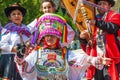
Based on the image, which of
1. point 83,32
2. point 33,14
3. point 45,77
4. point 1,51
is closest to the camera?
point 45,77

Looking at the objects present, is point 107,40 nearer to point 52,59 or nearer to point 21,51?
point 52,59

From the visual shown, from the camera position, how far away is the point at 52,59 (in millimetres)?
4773

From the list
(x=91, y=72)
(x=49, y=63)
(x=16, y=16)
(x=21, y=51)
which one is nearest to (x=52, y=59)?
(x=49, y=63)

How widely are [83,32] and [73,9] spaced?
48 cm

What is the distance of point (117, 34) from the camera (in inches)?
221

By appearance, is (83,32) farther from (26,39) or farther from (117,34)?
(26,39)

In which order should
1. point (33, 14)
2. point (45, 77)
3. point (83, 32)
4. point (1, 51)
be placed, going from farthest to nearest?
point (33, 14)
point (1, 51)
point (83, 32)
point (45, 77)

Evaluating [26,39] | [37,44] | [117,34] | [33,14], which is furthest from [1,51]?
[33,14]

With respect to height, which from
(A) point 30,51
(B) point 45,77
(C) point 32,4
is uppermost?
(C) point 32,4

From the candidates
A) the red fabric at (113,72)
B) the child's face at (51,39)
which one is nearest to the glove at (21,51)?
the child's face at (51,39)

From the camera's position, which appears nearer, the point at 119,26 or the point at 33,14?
the point at 119,26

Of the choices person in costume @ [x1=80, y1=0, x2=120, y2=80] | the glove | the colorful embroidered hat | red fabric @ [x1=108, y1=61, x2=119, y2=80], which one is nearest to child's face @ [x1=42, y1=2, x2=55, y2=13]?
person in costume @ [x1=80, y1=0, x2=120, y2=80]

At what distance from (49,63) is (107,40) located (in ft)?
3.83

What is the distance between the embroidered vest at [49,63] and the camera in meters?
4.75
